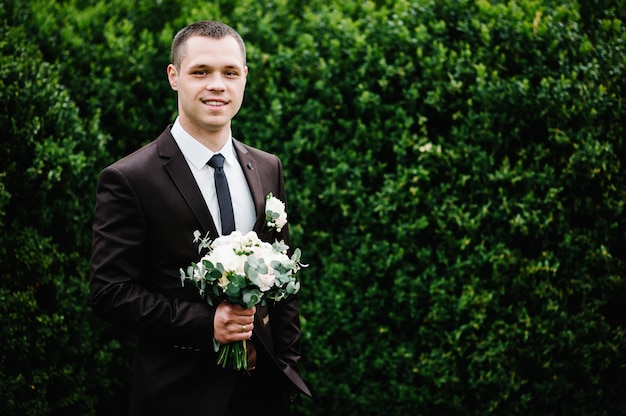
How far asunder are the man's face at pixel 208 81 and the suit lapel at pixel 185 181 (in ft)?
0.62

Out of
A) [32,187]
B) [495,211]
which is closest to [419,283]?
[495,211]

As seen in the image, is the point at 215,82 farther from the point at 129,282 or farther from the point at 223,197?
the point at 129,282

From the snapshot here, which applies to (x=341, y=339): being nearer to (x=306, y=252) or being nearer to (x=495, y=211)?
(x=306, y=252)

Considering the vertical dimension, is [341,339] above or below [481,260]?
below

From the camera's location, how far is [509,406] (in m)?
4.73

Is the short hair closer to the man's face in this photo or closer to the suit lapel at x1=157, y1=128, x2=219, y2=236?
the man's face

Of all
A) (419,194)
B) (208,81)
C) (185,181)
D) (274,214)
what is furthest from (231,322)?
(419,194)

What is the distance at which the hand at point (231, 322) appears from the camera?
2.65 meters

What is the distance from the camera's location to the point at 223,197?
293cm

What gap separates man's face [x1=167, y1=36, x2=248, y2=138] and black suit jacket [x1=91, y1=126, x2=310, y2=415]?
22 cm

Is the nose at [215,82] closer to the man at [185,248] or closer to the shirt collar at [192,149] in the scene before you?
the man at [185,248]

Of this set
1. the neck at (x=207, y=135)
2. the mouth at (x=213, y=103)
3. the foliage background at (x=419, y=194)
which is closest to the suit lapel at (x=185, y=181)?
the neck at (x=207, y=135)

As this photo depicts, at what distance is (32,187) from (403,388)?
3.13 meters

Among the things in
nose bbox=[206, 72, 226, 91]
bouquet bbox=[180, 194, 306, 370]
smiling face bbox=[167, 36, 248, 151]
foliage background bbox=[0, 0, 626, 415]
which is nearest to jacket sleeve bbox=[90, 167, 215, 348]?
bouquet bbox=[180, 194, 306, 370]
